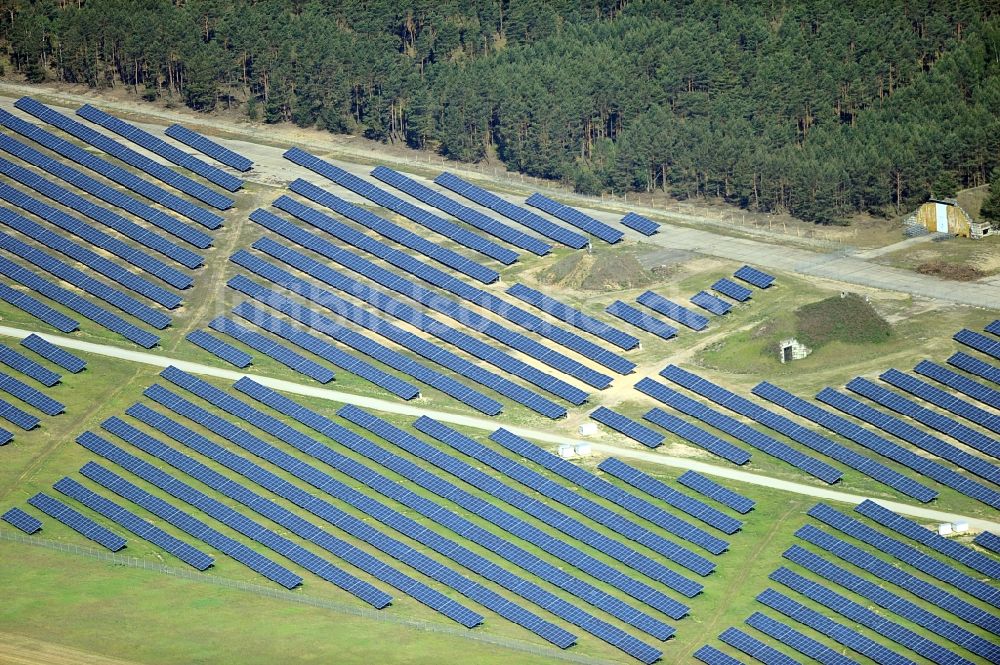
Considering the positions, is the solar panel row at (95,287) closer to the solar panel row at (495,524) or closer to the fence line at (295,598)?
the solar panel row at (495,524)

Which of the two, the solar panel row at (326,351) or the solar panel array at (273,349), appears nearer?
the solar panel row at (326,351)

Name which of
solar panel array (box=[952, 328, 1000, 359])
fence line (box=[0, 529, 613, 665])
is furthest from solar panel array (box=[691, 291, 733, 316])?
fence line (box=[0, 529, 613, 665])

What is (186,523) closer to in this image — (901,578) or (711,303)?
(901,578)

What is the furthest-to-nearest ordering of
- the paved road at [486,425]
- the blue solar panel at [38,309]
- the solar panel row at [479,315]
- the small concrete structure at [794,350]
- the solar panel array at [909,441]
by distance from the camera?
the blue solar panel at [38,309] → the small concrete structure at [794,350] → the solar panel row at [479,315] → the solar panel array at [909,441] → the paved road at [486,425]

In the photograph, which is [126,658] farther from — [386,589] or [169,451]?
[169,451]

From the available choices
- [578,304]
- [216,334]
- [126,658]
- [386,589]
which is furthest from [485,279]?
[126,658]

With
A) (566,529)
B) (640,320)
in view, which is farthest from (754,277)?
(566,529)

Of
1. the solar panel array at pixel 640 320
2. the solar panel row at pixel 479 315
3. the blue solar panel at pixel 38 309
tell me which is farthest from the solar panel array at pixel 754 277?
the blue solar panel at pixel 38 309
